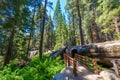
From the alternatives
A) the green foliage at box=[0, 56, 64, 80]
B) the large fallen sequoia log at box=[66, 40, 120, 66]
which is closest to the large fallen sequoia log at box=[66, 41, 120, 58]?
the large fallen sequoia log at box=[66, 40, 120, 66]

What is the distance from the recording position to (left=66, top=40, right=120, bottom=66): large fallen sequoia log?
1371 centimetres

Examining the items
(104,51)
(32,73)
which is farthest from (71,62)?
(104,51)

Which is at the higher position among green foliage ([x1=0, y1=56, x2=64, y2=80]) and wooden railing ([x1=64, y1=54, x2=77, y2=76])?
wooden railing ([x1=64, y1=54, x2=77, y2=76])

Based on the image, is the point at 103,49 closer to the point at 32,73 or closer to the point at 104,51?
the point at 104,51

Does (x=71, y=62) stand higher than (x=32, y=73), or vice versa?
(x=71, y=62)

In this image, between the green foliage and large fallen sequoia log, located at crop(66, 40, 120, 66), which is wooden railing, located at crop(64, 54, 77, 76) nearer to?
the green foliage

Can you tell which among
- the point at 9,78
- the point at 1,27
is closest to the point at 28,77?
the point at 9,78

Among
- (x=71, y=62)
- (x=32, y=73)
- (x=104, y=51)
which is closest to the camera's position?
(x=32, y=73)

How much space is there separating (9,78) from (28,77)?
117 cm

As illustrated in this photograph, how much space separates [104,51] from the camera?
14.5 m

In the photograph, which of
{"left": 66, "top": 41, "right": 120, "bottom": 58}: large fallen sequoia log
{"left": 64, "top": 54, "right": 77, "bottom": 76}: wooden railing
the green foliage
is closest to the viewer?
{"left": 64, "top": 54, "right": 77, "bottom": 76}: wooden railing

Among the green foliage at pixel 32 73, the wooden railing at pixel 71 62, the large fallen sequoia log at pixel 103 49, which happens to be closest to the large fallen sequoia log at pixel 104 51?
the large fallen sequoia log at pixel 103 49

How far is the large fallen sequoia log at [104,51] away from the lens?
1371cm

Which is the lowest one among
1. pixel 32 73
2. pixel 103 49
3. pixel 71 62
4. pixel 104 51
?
pixel 32 73
